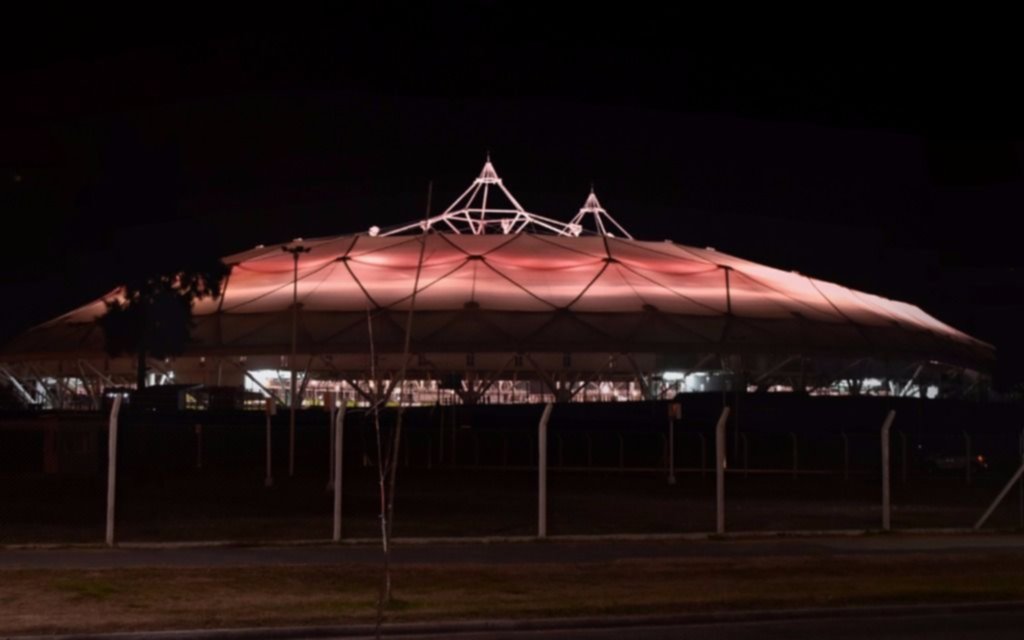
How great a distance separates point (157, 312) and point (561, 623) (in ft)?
213

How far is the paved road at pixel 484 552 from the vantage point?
2131 cm

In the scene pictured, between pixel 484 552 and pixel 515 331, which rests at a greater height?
pixel 515 331

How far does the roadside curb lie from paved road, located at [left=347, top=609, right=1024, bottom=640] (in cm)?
14

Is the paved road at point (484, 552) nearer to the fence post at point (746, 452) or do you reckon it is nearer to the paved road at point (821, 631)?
the paved road at point (821, 631)

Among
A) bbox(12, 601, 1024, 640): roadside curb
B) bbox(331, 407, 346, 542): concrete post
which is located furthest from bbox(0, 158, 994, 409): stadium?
bbox(12, 601, 1024, 640): roadside curb

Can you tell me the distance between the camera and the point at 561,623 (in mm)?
16266

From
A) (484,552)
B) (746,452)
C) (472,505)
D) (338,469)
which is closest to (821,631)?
(484,552)

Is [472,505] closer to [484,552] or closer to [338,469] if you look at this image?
[338,469]

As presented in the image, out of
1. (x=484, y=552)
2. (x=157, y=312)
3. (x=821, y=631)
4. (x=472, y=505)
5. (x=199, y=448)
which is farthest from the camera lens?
(x=157, y=312)

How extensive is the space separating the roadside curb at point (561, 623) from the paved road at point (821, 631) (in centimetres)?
14

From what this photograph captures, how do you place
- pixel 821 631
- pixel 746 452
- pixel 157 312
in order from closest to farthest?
1. pixel 821 631
2. pixel 746 452
3. pixel 157 312

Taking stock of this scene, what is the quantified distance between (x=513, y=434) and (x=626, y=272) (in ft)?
102

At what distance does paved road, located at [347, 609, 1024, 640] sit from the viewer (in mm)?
15672

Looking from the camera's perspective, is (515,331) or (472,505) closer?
(472,505)
